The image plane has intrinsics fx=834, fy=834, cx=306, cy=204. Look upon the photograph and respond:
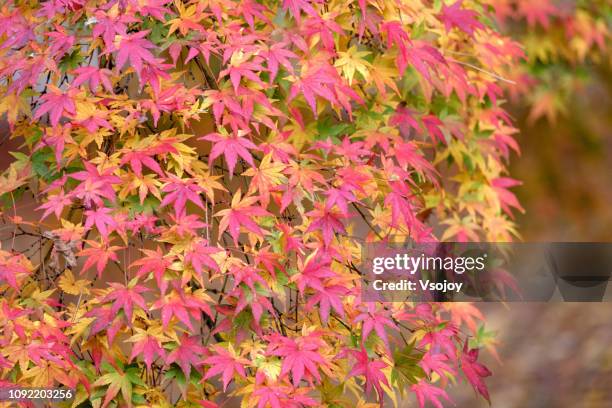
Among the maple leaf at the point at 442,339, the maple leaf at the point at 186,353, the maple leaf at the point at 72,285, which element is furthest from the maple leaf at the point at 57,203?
the maple leaf at the point at 442,339

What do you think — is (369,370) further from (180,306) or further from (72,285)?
(72,285)

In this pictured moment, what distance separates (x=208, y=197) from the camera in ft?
7.94

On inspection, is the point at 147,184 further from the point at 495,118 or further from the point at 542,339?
the point at 542,339

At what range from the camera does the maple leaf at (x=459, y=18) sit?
9.07 feet

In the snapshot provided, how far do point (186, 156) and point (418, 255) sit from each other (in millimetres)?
783

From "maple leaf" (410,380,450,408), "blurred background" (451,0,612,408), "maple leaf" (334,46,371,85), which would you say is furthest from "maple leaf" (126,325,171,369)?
"blurred background" (451,0,612,408)

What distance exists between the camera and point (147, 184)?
2.26 metres

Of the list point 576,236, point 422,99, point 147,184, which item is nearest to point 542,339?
point 576,236

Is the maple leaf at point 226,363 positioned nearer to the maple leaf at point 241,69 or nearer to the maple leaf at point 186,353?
the maple leaf at point 186,353

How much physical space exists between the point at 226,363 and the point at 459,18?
4.58ft

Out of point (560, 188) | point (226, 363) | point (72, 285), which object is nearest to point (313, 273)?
point (226, 363)

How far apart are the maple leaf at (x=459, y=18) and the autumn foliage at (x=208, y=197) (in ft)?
0.64

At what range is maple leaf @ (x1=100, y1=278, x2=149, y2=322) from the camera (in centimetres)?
216

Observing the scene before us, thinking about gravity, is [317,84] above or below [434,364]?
above
